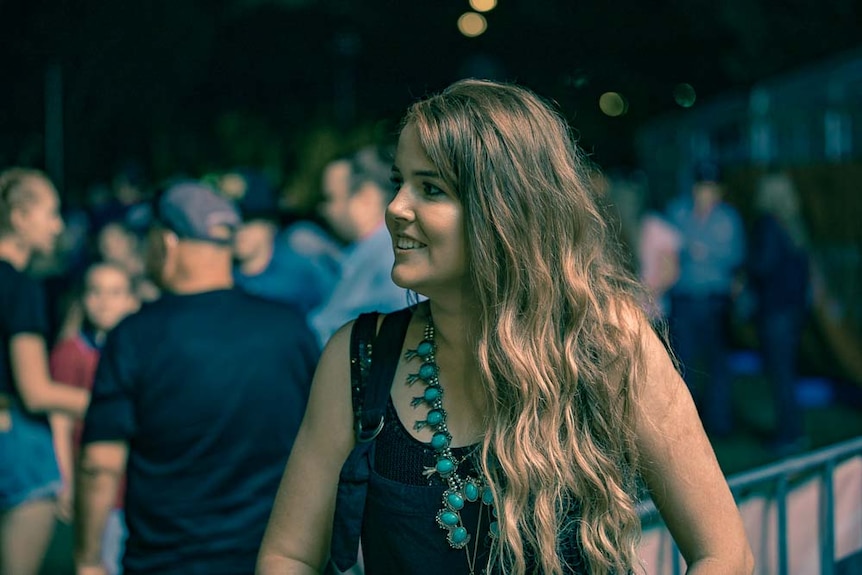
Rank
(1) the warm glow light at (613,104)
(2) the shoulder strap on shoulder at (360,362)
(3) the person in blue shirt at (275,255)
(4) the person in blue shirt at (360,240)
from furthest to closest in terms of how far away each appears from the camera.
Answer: (1) the warm glow light at (613,104), (3) the person in blue shirt at (275,255), (4) the person in blue shirt at (360,240), (2) the shoulder strap on shoulder at (360,362)

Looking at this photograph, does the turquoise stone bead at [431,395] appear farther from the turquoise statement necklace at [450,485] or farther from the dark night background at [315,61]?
the dark night background at [315,61]

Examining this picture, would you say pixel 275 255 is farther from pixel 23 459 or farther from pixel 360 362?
pixel 360 362

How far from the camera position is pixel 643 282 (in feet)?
6.55

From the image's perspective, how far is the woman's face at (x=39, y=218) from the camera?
3629mm

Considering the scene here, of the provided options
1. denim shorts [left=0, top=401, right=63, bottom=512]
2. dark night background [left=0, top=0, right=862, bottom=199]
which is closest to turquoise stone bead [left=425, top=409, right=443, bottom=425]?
denim shorts [left=0, top=401, right=63, bottom=512]

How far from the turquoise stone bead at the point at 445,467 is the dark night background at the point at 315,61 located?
11.6 feet

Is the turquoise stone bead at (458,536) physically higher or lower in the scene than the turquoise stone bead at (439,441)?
lower

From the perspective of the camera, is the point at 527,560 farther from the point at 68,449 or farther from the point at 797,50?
the point at 797,50

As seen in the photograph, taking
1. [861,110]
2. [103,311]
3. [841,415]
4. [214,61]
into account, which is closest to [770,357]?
[841,415]

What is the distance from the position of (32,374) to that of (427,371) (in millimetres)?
1948

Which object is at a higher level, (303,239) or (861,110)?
(861,110)

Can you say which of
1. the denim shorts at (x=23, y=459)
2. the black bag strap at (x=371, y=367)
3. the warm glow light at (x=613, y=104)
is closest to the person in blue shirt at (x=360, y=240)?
the denim shorts at (x=23, y=459)

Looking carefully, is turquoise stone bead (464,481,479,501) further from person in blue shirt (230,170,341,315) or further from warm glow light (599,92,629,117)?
warm glow light (599,92,629,117)

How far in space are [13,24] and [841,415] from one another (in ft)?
22.6
